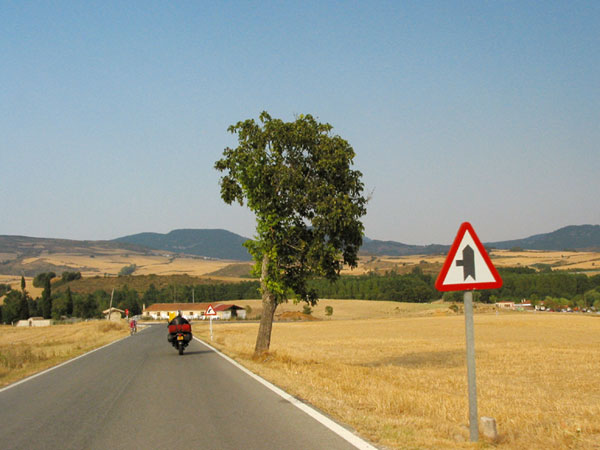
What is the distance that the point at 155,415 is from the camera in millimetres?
10367

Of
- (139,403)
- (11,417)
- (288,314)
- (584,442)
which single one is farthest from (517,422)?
(288,314)

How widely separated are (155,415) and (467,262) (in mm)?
5907

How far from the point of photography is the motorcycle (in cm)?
2656

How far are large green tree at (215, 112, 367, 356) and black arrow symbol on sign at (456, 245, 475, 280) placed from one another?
12250 millimetres

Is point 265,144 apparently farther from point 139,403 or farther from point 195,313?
point 195,313

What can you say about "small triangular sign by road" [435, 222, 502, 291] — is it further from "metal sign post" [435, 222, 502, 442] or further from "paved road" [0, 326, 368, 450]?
"paved road" [0, 326, 368, 450]

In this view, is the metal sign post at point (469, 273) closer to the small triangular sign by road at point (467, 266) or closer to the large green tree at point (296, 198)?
the small triangular sign by road at point (467, 266)

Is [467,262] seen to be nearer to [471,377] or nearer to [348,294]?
[471,377]

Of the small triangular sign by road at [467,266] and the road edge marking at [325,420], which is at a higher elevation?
the small triangular sign by road at [467,266]

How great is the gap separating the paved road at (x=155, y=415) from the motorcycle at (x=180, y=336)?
9.14 meters

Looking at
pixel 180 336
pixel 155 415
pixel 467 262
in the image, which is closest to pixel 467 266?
pixel 467 262

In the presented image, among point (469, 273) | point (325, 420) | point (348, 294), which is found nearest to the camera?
point (469, 273)

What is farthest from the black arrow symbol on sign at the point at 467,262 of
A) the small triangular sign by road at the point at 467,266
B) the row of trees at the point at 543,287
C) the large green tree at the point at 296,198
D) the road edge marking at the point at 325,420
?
the row of trees at the point at 543,287

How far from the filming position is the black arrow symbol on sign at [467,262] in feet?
25.2
